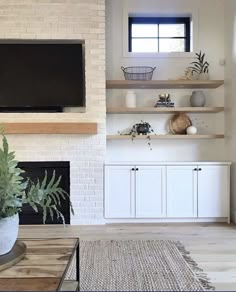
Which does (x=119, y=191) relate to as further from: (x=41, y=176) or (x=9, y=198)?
(x=9, y=198)

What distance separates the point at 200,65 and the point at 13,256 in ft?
12.8

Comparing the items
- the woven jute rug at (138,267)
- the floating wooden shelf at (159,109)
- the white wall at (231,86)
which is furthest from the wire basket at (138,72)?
the woven jute rug at (138,267)

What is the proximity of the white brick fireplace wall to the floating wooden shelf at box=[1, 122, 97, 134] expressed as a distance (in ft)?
0.37

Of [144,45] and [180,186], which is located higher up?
[144,45]

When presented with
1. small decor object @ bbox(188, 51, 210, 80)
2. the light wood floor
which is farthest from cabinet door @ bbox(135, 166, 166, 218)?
small decor object @ bbox(188, 51, 210, 80)

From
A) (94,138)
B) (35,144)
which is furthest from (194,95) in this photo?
(35,144)

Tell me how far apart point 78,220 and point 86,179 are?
538 mm

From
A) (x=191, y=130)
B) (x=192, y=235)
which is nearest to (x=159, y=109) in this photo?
(x=191, y=130)

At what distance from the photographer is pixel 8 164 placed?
5.90ft

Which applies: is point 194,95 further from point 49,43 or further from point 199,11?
point 49,43

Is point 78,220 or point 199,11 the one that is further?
point 199,11

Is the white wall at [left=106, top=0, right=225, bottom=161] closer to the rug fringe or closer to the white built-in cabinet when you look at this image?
the white built-in cabinet

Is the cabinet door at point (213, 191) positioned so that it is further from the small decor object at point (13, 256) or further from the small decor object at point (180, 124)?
the small decor object at point (13, 256)

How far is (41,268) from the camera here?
168 centimetres
